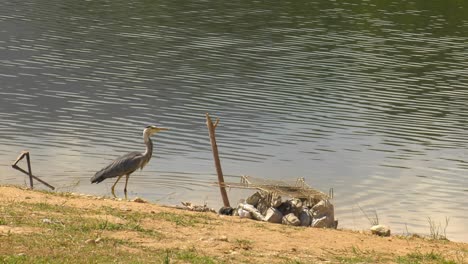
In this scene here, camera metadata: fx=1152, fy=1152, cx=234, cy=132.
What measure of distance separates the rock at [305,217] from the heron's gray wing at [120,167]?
8.65 feet

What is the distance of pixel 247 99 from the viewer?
25.8 metres

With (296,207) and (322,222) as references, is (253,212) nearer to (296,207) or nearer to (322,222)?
(296,207)

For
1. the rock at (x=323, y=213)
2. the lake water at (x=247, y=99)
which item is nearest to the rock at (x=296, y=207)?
the rock at (x=323, y=213)

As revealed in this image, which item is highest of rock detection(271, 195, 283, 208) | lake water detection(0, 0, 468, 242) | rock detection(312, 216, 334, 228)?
rock detection(271, 195, 283, 208)

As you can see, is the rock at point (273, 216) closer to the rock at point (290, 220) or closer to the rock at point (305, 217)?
the rock at point (290, 220)

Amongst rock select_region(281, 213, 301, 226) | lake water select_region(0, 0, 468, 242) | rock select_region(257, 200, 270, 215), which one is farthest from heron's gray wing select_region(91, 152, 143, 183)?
rock select_region(281, 213, 301, 226)

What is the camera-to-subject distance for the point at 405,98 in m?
26.8

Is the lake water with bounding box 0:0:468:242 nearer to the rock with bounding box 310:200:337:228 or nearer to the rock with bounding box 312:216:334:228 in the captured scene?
the rock with bounding box 310:200:337:228

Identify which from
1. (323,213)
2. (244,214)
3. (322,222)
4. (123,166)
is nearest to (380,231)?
(322,222)

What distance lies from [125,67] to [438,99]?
7799 mm

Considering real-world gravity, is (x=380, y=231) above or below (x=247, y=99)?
above

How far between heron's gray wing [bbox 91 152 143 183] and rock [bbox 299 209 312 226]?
2.64 metres

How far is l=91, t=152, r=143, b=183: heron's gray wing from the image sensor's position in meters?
15.6

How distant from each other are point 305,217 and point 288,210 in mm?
242
